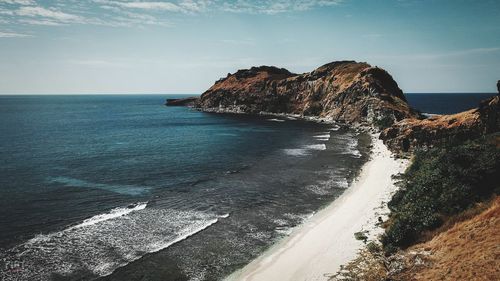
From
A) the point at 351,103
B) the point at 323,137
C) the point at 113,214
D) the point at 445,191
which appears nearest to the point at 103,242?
the point at 113,214

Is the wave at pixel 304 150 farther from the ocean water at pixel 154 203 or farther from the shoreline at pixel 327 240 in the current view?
the shoreline at pixel 327 240

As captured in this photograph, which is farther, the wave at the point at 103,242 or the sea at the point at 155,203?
the sea at the point at 155,203

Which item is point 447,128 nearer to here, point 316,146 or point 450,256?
point 316,146

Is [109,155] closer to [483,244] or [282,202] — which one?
[282,202]

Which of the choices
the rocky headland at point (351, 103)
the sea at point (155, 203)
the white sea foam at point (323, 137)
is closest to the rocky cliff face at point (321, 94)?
the rocky headland at point (351, 103)

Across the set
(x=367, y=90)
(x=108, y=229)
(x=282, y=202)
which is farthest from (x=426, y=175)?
(x=367, y=90)

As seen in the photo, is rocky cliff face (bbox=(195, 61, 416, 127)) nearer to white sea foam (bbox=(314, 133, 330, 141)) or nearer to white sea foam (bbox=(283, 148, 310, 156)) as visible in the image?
white sea foam (bbox=(314, 133, 330, 141))

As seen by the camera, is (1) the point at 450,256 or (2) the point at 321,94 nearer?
(1) the point at 450,256
